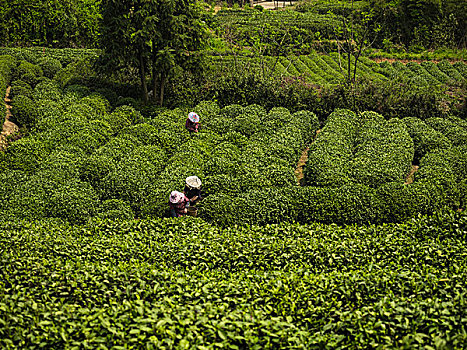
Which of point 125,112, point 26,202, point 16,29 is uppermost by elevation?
point 16,29

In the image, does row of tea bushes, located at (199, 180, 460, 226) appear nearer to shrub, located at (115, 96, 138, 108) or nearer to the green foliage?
shrub, located at (115, 96, 138, 108)

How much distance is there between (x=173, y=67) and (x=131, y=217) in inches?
394

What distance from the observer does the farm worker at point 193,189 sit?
10312 mm

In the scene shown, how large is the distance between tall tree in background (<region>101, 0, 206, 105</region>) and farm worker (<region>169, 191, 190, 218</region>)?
9662 millimetres

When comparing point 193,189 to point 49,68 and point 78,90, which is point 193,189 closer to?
point 78,90

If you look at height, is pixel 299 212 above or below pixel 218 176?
below

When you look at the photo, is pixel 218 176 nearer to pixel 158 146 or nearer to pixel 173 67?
pixel 158 146

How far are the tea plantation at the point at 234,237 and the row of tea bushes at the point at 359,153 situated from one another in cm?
7

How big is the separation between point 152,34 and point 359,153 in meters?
10.9

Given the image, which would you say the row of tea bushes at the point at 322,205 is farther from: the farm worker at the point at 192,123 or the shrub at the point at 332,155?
the farm worker at the point at 192,123

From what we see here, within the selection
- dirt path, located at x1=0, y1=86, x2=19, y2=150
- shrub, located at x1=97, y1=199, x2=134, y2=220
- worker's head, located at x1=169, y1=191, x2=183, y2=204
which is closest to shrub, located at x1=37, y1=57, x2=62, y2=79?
dirt path, located at x1=0, y1=86, x2=19, y2=150

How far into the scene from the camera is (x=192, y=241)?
7.90m

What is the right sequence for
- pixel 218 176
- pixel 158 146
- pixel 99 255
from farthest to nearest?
1. pixel 158 146
2. pixel 218 176
3. pixel 99 255

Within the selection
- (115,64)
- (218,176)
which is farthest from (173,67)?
(218,176)
